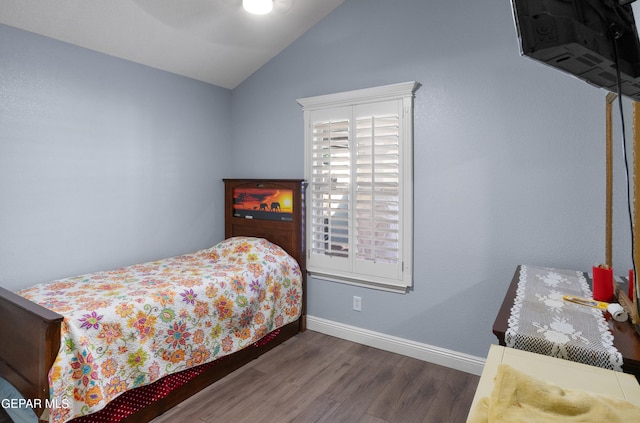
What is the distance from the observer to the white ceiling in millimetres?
2285

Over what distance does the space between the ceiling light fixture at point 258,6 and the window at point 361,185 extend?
30.3 inches

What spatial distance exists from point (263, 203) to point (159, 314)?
151cm

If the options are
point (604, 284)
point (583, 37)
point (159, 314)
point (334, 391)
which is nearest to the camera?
point (583, 37)

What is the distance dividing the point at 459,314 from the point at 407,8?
224 cm

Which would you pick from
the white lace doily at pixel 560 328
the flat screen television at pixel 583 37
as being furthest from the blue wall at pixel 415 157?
the flat screen television at pixel 583 37

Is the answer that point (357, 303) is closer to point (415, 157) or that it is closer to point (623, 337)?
point (415, 157)

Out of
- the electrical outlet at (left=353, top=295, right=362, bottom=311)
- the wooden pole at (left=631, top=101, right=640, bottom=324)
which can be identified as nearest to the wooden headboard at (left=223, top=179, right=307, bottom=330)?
the electrical outlet at (left=353, top=295, right=362, bottom=311)

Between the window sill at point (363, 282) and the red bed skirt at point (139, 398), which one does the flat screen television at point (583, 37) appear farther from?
the red bed skirt at point (139, 398)

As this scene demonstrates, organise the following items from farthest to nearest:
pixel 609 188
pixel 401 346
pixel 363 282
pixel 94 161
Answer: pixel 363 282 → pixel 401 346 → pixel 94 161 → pixel 609 188

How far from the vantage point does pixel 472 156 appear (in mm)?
2482

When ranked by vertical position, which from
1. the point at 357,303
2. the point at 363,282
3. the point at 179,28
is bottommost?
the point at 357,303

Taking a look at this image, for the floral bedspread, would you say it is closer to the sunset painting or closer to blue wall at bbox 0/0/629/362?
the sunset painting

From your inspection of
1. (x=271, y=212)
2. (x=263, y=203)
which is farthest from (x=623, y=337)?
(x=263, y=203)

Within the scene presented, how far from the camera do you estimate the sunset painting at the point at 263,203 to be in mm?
3225
